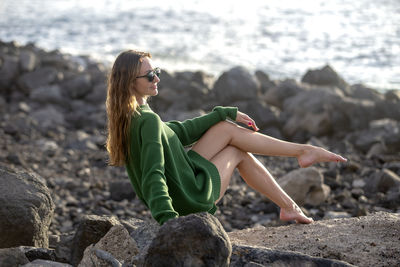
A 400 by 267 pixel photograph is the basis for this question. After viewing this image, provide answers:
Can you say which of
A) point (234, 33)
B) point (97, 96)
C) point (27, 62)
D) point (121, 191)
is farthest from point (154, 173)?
point (234, 33)

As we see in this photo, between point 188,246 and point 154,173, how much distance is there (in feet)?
2.39

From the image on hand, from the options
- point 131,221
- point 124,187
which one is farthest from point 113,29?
point 131,221

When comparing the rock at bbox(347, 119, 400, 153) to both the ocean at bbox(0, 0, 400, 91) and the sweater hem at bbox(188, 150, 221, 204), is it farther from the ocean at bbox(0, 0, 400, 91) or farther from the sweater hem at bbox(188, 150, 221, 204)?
the sweater hem at bbox(188, 150, 221, 204)

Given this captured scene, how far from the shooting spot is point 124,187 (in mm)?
8164

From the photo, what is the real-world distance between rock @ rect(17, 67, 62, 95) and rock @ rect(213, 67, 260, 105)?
4053 millimetres

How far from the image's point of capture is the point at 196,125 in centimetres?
475

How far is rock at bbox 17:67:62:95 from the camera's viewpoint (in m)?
14.2

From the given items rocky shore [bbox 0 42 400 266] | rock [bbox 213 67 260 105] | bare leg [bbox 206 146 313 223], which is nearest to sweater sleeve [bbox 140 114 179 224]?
bare leg [bbox 206 146 313 223]

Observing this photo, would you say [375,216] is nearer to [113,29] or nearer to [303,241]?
[303,241]

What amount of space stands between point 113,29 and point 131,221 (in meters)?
23.0

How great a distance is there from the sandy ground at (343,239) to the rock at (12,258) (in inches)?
56.4

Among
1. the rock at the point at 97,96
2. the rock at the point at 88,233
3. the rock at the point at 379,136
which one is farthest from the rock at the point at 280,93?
the rock at the point at 88,233

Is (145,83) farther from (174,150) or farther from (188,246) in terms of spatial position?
(188,246)

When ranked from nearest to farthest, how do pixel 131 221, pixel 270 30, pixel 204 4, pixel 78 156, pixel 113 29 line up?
pixel 131 221 < pixel 78 156 < pixel 270 30 < pixel 113 29 < pixel 204 4
